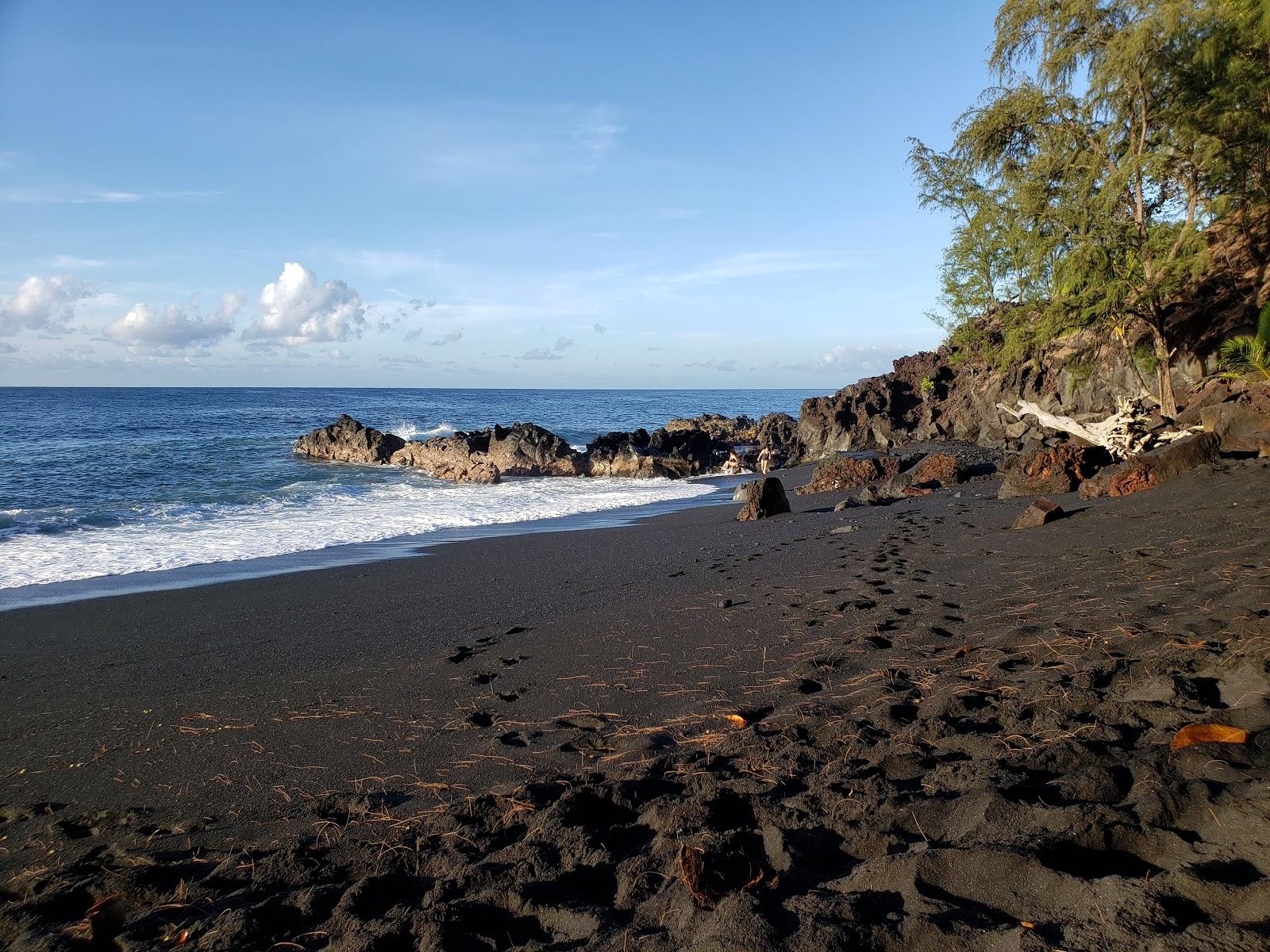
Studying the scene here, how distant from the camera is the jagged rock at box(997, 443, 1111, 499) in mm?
11531

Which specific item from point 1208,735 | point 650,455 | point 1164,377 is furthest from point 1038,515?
point 650,455

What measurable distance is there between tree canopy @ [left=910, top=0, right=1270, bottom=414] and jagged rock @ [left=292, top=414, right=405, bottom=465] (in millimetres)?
23009

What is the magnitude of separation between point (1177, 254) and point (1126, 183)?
187 centimetres

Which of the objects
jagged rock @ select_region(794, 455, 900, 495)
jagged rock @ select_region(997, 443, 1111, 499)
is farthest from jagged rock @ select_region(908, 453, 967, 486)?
jagged rock @ select_region(997, 443, 1111, 499)

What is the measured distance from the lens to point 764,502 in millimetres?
13188

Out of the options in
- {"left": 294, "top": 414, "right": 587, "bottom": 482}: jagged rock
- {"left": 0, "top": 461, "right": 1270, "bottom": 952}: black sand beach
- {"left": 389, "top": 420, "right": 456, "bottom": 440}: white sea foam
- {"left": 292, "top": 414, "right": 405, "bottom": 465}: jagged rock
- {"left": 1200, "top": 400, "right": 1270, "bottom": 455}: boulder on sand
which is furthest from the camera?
{"left": 389, "top": 420, "right": 456, "bottom": 440}: white sea foam

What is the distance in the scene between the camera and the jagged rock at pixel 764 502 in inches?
514

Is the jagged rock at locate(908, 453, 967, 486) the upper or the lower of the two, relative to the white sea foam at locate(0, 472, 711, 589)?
upper

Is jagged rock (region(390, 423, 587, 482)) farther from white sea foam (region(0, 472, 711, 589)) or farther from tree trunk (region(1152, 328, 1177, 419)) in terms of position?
tree trunk (region(1152, 328, 1177, 419))

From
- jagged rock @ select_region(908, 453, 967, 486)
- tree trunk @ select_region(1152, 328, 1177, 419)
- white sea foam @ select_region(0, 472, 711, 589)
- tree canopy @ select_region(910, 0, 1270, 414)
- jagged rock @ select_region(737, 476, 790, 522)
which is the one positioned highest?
tree canopy @ select_region(910, 0, 1270, 414)

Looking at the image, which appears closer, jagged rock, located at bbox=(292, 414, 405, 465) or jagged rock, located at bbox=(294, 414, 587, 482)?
jagged rock, located at bbox=(294, 414, 587, 482)

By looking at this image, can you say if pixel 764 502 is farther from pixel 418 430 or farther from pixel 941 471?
pixel 418 430

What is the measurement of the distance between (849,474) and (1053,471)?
5.12m

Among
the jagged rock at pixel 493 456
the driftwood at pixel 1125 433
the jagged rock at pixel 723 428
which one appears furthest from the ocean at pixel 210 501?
the jagged rock at pixel 723 428
